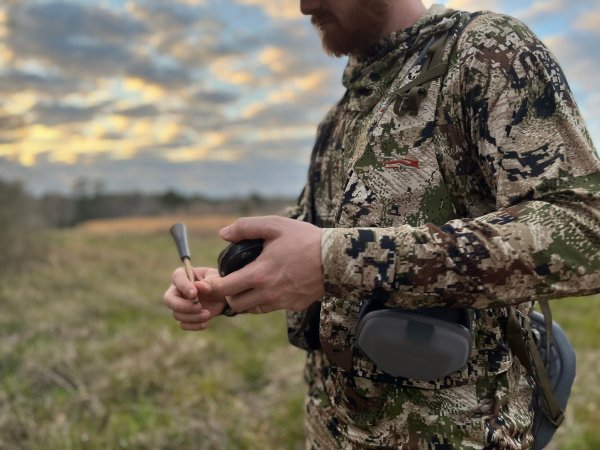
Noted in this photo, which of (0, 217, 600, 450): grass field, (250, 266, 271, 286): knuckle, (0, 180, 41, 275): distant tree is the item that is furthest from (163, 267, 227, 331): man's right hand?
(0, 180, 41, 275): distant tree

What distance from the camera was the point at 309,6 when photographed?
76.0 inches

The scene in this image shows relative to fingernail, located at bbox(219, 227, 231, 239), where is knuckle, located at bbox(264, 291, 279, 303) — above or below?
below

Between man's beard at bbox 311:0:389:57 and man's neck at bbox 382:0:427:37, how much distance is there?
2 cm

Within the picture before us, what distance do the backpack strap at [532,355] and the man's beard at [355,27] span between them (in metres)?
0.97

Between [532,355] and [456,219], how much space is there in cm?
57

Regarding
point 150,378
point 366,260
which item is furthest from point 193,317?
point 150,378

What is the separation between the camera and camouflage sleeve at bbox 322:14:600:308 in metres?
1.29

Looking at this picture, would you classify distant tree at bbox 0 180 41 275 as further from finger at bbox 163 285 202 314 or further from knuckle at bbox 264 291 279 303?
knuckle at bbox 264 291 279 303

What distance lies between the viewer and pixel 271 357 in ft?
25.7

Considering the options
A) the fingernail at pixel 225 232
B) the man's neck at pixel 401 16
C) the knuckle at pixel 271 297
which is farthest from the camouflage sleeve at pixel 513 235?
the man's neck at pixel 401 16

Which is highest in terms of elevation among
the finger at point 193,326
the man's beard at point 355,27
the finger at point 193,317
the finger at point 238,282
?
the man's beard at point 355,27

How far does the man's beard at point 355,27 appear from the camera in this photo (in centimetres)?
188

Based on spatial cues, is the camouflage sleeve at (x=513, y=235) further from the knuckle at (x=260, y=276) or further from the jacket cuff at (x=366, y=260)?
the knuckle at (x=260, y=276)

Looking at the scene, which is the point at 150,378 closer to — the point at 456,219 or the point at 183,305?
the point at 183,305
